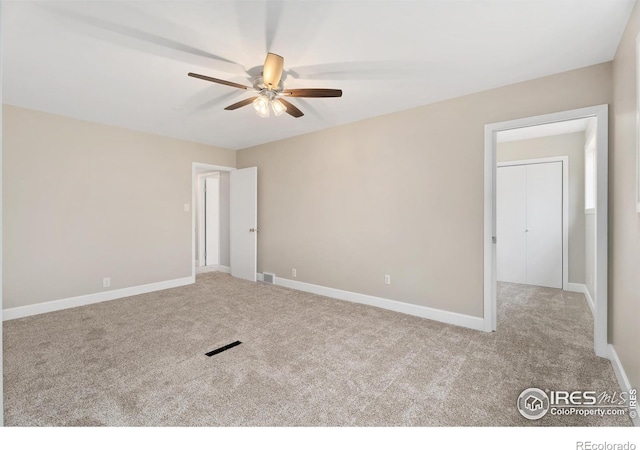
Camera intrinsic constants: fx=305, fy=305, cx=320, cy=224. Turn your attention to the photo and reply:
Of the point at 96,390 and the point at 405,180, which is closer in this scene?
the point at 96,390

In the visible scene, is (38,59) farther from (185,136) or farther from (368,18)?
(368,18)

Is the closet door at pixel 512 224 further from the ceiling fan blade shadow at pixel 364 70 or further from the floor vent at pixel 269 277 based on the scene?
the floor vent at pixel 269 277

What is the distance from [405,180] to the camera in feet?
12.2

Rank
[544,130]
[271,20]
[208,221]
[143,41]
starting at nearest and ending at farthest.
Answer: [271,20]
[143,41]
[544,130]
[208,221]

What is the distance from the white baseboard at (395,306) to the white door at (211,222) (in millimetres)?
2653

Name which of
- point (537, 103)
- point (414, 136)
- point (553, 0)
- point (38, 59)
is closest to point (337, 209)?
point (414, 136)

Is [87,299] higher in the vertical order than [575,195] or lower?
lower

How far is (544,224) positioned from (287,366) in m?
4.79

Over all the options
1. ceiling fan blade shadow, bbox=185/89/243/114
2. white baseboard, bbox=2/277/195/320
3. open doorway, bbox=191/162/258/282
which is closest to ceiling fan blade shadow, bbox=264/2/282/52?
ceiling fan blade shadow, bbox=185/89/243/114

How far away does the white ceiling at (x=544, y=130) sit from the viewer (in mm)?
4250

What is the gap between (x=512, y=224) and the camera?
527 centimetres

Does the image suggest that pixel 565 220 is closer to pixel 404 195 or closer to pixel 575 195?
pixel 575 195

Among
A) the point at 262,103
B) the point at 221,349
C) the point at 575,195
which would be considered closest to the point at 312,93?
the point at 262,103

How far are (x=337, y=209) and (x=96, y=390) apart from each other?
3.22 meters
